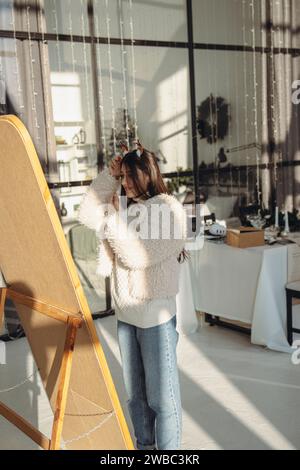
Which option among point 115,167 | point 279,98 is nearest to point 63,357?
point 115,167

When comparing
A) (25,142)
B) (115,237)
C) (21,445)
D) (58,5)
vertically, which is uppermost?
(58,5)

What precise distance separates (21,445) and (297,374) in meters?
1.60

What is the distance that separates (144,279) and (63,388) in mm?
547

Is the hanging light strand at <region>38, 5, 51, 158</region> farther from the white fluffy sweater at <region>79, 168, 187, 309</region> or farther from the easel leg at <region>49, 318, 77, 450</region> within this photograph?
the easel leg at <region>49, 318, 77, 450</region>

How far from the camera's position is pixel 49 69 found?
179 inches

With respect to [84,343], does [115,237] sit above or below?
above

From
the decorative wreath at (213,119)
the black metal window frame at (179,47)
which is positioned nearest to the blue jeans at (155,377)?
the black metal window frame at (179,47)

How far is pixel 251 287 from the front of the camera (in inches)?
156

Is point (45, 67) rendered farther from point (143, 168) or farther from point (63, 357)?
point (63, 357)

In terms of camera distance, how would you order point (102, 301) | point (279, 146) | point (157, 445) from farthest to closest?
point (279, 146)
point (102, 301)
point (157, 445)

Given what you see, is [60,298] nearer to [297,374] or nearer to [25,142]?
[25,142]

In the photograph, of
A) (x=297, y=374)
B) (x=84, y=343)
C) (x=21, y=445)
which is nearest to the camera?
(x=84, y=343)

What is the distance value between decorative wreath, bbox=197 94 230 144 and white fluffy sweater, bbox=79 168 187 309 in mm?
3733
